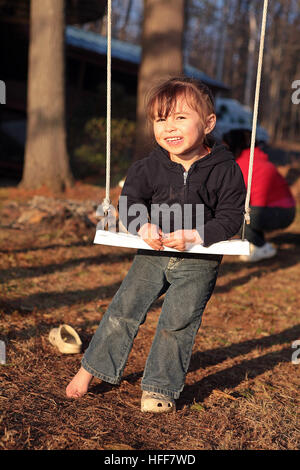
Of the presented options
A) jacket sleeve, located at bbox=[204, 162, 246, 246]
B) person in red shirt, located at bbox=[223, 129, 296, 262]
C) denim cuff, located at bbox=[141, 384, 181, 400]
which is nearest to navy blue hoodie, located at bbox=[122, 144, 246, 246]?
jacket sleeve, located at bbox=[204, 162, 246, 246]

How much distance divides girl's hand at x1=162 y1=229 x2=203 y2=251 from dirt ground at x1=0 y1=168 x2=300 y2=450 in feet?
2.79

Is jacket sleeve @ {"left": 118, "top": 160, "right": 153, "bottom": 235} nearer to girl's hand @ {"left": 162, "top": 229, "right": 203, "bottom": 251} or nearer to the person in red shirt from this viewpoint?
girl's hand @ {"left": 162, "top": 229, "right": 203, "bottom": 251}

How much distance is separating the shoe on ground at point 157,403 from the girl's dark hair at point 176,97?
1379 millimetres

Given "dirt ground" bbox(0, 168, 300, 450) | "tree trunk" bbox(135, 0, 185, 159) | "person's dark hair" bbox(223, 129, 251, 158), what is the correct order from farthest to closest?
"tree trunk" bbox(135, 0, 185, 159)
"person's dark hair" bbox(223, 129, 251, 158)
"dirt ground" bbox(0, 168, 300, 450)

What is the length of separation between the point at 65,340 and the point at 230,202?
151cm

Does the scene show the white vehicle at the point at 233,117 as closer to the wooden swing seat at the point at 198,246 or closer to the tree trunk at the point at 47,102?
the tree trunk at the point at 47,102

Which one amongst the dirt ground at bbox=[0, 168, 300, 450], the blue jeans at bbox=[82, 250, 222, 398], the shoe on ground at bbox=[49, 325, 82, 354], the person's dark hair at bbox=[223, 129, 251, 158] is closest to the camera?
the dirt ground at bbox=[0, 168, 300, 450]

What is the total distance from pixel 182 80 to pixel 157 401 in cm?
159

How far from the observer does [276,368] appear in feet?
11.1

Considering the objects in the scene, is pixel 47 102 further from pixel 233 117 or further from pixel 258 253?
pixel 233 117

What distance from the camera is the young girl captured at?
246 cm

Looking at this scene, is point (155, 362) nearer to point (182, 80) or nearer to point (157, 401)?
point (157, 401)

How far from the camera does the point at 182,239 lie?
2.32 meters
